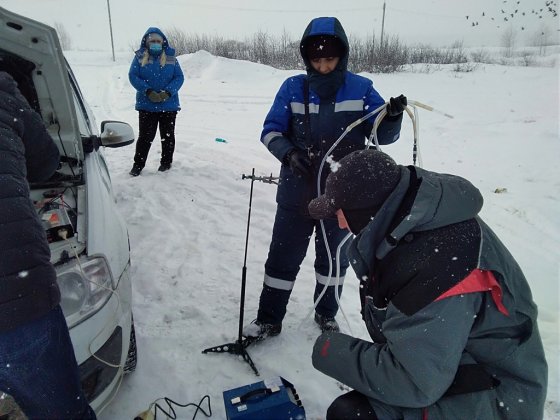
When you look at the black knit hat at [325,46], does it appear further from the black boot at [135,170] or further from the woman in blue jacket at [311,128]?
the black boot at [135,170]

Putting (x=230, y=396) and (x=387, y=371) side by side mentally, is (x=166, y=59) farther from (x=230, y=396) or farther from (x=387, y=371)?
(x=387, y=371)

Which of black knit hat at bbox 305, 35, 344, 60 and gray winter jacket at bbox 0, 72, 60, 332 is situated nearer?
gray winter jacket at bbox 0, 72, 60, 332

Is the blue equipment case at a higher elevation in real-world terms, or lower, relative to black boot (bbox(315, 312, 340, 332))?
higher

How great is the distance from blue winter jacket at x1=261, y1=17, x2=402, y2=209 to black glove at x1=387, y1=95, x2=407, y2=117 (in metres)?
0.13

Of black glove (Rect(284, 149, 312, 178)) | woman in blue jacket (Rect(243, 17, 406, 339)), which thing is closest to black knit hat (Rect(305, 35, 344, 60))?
woman in blue jacket (Rect(243, 17, 406, 339))

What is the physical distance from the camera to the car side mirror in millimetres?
2996

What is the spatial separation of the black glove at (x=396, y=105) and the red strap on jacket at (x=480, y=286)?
1185 mm

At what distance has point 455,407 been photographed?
1.51m

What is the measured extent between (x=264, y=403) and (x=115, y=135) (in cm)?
213

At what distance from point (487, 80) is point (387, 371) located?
1597cm

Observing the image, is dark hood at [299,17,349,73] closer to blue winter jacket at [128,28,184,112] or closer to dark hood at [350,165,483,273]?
dark hood at [350,165,483,273]

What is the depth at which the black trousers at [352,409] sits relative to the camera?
161 centimetres

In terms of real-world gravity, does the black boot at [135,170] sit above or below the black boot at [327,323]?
above

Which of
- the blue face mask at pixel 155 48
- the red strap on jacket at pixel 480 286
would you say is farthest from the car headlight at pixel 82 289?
the blue face mask at pixel 155 48
